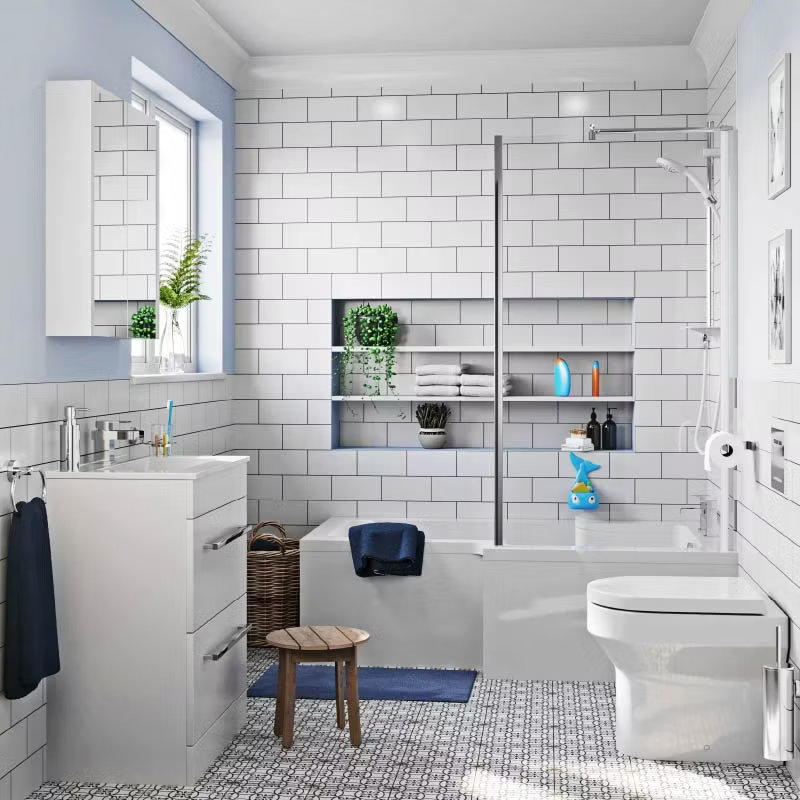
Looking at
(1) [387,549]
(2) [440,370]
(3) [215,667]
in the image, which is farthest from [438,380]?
(3) [215,667]

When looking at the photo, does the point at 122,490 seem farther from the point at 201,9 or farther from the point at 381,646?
the point at 201,9

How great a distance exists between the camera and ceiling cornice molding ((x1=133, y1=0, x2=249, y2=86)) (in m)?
4.36

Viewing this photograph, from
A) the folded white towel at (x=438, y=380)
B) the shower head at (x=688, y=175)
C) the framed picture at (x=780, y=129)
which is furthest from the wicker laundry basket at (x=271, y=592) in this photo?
the framed picture at (x=780, y=129)

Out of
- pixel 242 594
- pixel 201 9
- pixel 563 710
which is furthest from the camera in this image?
pixel 201 9

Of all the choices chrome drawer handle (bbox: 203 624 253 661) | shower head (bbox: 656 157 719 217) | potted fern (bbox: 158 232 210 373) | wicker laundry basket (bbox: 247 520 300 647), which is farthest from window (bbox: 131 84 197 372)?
shower head (bbox: 656 157 719 217)

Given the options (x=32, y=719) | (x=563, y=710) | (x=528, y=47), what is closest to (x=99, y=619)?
(x=32, y=719)

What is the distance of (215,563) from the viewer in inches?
139

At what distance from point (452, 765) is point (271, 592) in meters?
1.72

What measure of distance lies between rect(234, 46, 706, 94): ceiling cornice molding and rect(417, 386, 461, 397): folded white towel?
1.53 m

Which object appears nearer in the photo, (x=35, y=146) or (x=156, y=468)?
(x=35, y=146)

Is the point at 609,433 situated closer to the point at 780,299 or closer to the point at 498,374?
the point at 498,374

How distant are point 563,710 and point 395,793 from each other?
106cm

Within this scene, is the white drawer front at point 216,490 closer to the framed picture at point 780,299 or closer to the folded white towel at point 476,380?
the folded white towel at point 476,380

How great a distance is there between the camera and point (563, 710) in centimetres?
414
